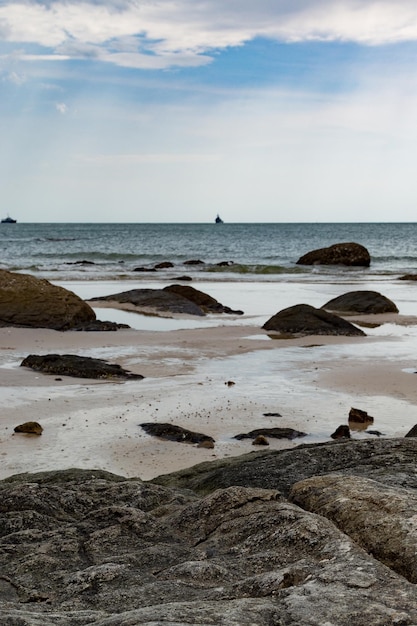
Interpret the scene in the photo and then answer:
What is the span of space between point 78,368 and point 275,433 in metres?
4.16

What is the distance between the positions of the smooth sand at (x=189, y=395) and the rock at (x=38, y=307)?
1230mm

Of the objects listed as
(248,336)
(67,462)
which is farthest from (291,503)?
(248,336)

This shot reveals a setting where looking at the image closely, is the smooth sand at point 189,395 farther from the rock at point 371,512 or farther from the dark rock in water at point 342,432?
the rock at point 371,512

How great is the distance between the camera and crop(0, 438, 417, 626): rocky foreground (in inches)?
98.7

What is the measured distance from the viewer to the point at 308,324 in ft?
53.1

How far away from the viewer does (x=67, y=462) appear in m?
7.09

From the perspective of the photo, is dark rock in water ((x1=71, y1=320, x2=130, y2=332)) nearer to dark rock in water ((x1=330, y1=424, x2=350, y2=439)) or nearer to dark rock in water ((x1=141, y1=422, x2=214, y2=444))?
dark rock in water ((x1=141, y1=422, x2=214, y2=444))

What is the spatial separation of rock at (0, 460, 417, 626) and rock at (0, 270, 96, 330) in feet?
41.7

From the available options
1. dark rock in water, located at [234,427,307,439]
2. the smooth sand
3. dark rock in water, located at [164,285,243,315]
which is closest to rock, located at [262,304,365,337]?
the smooth sand

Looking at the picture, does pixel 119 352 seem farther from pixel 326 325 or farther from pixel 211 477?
pixel 211 477

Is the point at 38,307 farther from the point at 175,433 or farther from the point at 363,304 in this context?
the point at 175,433

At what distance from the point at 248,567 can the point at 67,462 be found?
4321 mm

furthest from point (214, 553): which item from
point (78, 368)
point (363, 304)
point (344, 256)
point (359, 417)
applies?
point (344, 256)

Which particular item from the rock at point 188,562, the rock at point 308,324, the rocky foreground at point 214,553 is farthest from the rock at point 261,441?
the rock at point 308,324
